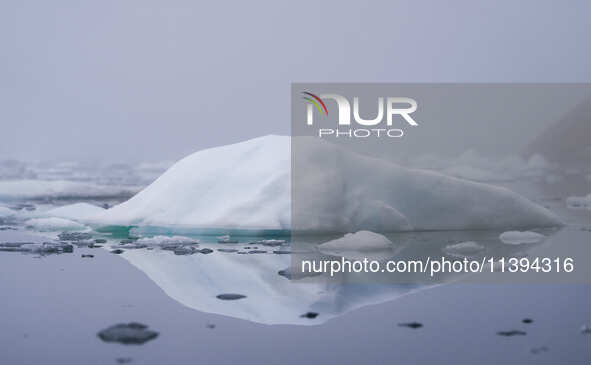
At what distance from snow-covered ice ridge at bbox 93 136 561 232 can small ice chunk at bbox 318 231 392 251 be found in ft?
3.50

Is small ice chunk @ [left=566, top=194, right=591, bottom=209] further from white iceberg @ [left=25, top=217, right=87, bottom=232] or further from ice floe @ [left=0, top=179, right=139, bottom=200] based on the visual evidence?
ice floe @ [left=0, top=179, right=139, bottom=200]

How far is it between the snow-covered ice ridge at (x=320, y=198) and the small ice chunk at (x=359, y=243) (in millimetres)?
1066

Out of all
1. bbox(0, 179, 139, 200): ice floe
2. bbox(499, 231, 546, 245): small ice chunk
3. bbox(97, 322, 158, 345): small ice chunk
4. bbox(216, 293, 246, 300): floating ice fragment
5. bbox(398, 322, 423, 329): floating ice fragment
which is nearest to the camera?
bbox(97, 322, 158, 345): small ice chunk

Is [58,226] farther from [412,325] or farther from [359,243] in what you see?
[412,325]

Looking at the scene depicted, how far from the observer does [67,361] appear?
2.35m

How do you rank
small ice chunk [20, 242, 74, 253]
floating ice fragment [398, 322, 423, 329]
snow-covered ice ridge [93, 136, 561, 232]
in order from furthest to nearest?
snow-covered ice ridge [93, 136, 561, 232] < small ice chunk [20, 242, 74, 253] < floating ice fragment [398, 322, 423, 329]

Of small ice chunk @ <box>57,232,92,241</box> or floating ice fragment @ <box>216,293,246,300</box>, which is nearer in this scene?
floating ice fragment @ <box>216,293,246,300</box>

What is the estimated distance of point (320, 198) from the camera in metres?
6.90

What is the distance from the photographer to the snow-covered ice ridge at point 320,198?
6.85 meters

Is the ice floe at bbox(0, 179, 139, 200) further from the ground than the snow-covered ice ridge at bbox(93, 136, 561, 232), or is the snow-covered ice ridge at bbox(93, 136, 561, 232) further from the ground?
the ice floe at bbox(0, 179, 139, 200)

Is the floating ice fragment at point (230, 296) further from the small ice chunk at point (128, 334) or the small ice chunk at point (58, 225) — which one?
the small ice chunk at point (58, 225)

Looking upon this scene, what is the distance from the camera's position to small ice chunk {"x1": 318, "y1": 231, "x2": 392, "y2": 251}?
555 cm

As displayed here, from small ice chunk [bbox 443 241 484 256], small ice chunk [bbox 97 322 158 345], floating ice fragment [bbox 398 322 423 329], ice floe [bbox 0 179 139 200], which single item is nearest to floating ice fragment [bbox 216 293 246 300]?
small ice chunk [bbox 97 322 158 345]

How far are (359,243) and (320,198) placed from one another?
4.60ft
